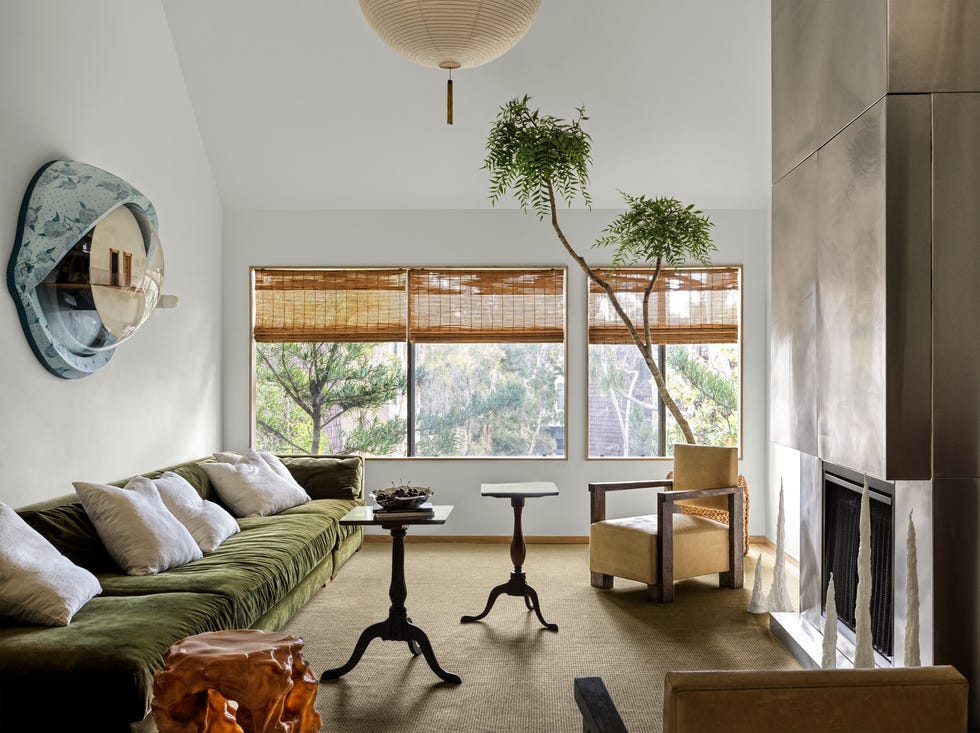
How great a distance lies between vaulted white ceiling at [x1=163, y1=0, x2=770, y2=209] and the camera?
5.25 meters

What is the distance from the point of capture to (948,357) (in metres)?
2.64

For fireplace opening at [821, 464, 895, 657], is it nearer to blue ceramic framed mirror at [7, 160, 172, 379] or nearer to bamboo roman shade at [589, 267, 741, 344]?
bamboo roman shade at [589, 267, 741, 344]

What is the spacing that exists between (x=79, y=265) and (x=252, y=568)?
1.61 meters

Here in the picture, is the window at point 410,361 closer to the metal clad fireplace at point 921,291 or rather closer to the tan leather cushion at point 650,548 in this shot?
the tan leather cushion at point 650,548

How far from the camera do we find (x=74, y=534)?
364 centimetres

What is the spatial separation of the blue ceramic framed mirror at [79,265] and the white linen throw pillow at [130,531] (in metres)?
0.68

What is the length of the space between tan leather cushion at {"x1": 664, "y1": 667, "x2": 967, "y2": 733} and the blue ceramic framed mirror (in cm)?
339

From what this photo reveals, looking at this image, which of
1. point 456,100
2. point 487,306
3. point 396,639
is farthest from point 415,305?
point 396,639

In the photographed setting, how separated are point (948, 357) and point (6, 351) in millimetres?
3647

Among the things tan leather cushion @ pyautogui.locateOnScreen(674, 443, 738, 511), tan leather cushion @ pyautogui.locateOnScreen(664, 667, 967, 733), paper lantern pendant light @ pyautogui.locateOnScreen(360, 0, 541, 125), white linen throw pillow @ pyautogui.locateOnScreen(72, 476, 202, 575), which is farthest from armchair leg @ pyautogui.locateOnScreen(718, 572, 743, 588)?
tan leather cushion @ pyautogui.locateOnScreen(664, 667, 967, 733)

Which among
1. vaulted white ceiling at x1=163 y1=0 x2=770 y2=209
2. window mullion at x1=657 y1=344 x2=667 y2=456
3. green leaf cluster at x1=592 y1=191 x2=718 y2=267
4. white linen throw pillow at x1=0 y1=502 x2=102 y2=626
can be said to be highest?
vaulted white ceiling at x1=163 y1=0 x2=770 y2=209

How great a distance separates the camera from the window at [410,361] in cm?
653

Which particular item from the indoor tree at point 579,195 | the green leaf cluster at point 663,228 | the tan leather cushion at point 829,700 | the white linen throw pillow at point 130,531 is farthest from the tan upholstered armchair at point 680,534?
the tan leather cushion at point 829,700

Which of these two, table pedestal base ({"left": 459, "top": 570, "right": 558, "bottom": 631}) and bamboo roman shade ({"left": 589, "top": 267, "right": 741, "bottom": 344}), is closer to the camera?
table pedestal base ({"left": 459, "top": 570, "right": 558, "bottom": 631})
